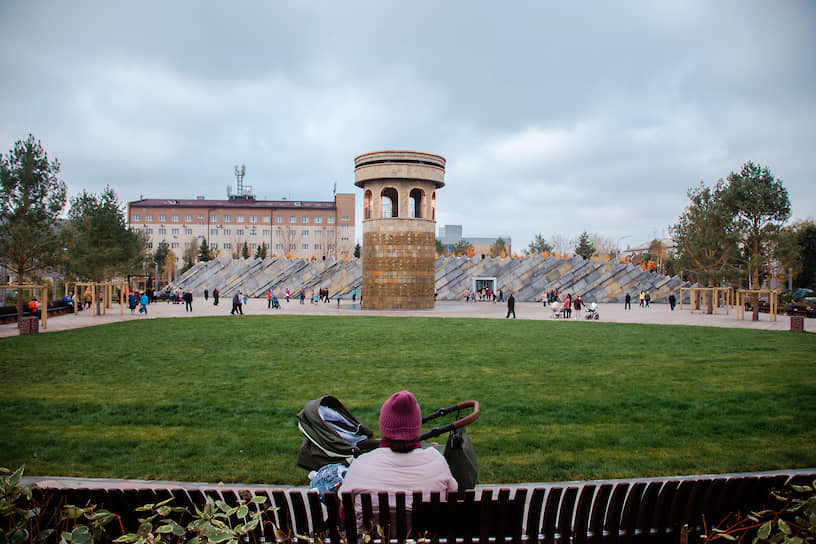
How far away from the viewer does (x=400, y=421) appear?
3863 millimetres

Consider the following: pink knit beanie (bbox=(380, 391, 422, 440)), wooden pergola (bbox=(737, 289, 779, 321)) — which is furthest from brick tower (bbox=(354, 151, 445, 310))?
pink knit beanie (bbox=(380, 391, 422, 440))

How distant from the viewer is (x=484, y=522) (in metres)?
3.53

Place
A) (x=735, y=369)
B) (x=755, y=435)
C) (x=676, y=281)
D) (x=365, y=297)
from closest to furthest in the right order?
(x=755, y=435) → (x=735, y=369) → (x=365, y=297) → (x=676, y=281)

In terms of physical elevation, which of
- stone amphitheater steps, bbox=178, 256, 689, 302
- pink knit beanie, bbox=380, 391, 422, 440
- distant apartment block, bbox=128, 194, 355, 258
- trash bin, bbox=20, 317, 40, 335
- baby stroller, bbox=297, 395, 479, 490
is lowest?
trash bin, bbox=20, 317, 40, 335

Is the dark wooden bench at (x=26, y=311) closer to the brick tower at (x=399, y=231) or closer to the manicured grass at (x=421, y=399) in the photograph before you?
the manicured grass at (x=421, y=399)

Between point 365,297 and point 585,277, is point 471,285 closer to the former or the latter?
point 585,277

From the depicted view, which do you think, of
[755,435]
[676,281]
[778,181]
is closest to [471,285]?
[676,281]

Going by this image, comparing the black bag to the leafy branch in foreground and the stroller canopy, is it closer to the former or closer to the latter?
the stroller canopy

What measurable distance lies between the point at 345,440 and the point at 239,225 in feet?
340

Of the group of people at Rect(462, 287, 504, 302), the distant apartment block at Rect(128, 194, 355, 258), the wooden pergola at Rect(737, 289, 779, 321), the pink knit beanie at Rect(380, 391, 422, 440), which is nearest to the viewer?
the pink knit beanie at Rect(380, 391, 422, 440)

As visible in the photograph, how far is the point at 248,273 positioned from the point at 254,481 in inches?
2415

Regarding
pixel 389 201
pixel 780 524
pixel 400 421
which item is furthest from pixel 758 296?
pixel 400 421

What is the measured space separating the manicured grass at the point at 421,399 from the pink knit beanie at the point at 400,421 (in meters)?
2.66

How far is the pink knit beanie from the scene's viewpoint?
12.7 ft
